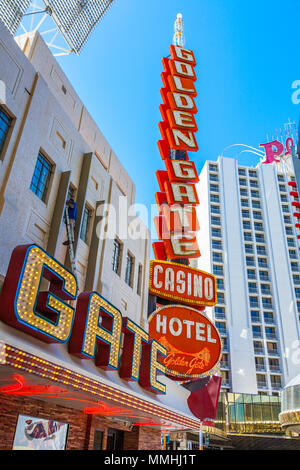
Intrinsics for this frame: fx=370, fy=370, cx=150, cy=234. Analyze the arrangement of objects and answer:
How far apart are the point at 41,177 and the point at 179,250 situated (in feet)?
45.6

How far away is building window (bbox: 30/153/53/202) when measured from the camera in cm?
1176

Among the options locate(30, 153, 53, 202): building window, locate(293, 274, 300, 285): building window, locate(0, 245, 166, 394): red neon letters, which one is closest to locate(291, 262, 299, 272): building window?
locate(293, 274, 300, 285): building window

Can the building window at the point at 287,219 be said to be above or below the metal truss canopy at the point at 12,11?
above

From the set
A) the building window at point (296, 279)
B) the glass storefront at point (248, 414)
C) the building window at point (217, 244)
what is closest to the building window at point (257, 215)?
the building window at point (217, 244)

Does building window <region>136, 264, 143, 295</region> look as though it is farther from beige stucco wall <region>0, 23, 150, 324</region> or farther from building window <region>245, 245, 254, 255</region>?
building window <region>245, 245, 254, 255</region>

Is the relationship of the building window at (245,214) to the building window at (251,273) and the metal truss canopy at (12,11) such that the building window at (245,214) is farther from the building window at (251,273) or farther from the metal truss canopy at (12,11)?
the metal truss canopy at (12,11)

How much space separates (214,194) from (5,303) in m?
74.9

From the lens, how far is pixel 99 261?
1420 centimetres

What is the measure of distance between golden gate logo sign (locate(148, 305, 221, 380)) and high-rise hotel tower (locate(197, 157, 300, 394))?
146ft

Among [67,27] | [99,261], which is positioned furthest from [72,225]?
[67,27]

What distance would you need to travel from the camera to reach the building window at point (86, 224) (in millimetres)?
14098

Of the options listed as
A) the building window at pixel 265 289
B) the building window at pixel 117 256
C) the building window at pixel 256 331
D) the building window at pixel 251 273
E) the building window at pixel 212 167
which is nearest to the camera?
the building window at pixel 117 256
